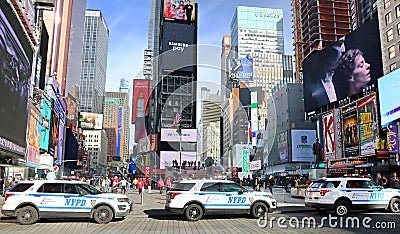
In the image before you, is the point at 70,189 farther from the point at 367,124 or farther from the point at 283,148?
the point at 283,148

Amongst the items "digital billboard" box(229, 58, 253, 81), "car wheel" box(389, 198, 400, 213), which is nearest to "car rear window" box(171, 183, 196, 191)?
"car wheel" box(389, 198, 400, 213)

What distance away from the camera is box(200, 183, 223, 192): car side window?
14.4 m

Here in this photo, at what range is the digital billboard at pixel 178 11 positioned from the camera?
8856 centimetres

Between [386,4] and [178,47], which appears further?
[178,47]

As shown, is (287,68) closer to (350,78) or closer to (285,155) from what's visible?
(285,155)

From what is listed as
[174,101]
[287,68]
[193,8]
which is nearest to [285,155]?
[174,101]

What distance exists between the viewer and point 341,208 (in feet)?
50.1

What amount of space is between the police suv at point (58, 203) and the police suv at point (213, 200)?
217 cm

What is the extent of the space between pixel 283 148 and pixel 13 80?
71.4 m

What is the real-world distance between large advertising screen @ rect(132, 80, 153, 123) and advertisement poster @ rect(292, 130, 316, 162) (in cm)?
4966

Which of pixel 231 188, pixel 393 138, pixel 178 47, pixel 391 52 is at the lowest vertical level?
pixel 231 188

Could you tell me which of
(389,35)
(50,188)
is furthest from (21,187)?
(389,35)

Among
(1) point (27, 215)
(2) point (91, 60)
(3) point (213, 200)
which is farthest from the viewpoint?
(2) point (91, 60)

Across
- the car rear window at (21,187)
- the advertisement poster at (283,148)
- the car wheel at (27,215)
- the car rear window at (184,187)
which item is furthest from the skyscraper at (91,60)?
the car rear window at (184,187)
